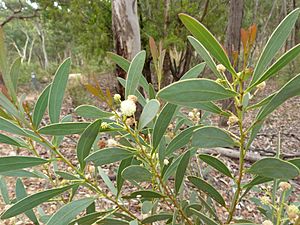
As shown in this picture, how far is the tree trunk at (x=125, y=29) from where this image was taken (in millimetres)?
2840

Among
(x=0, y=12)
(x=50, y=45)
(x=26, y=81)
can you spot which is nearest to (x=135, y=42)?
(x=26, y=81)

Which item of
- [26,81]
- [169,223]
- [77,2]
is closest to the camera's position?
[169,223]

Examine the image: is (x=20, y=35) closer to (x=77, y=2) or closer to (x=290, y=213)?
(x=77, y=2)

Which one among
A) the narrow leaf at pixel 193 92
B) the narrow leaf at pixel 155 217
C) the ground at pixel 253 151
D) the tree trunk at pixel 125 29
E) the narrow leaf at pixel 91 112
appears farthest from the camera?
the tree trunk at pixel 125 29

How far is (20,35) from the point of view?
21375 millimetres

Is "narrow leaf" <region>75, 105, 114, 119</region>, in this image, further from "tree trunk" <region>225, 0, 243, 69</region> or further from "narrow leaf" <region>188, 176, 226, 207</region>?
"tree trunk" <region>225, 0, 243, 69</region>

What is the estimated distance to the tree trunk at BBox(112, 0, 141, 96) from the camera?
284 centimetres

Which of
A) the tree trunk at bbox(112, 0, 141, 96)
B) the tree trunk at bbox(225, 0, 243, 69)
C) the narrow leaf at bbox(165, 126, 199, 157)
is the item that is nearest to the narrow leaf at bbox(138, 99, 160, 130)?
the narrow leaf at bbox(165, 126, 199, 157)

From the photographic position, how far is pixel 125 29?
288 centimetres

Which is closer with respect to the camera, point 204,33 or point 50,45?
point 204,33

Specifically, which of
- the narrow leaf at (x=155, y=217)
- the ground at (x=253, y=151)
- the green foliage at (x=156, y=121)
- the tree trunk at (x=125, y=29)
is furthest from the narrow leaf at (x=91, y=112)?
the tree trunk at (x=125, y=29)

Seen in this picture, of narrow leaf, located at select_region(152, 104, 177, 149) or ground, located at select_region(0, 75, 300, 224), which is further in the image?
ground, located at select_region(0, 75, 300, 224)

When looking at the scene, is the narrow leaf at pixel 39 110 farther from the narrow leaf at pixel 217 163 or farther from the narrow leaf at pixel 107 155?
the narrow leaf at pixel 217 163

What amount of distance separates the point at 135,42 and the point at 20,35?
68.7 feet
